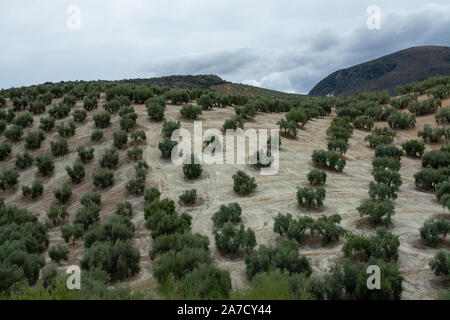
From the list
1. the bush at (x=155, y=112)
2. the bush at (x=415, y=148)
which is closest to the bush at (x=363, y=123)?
the bush at (x=415, y=148)

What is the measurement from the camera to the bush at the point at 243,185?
41.4 feet

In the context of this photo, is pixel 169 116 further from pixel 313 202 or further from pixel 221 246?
pixel 221 246

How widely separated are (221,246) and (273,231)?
2.11 metres

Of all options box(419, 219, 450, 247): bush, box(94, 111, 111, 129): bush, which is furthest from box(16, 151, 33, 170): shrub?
box(419, 219, 450, 247): bush

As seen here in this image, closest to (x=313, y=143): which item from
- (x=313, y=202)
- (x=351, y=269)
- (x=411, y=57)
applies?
(x=313, y=202)

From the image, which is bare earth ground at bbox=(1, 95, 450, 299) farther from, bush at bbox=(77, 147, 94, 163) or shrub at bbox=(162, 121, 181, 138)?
bush at bbox=(77, 147, 94, 163)

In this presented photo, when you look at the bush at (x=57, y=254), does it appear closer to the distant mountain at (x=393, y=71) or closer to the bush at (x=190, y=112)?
the bush at (x=190, y=112)

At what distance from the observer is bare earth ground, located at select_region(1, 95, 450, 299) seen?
752 centimetres

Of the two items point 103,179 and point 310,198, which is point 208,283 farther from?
point 103,179

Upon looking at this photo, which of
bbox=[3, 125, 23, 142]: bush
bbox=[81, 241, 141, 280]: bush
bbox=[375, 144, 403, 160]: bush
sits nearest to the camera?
bbox=[81, 241, 141, 280]: bush

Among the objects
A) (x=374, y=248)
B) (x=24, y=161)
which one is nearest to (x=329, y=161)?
(x=374, y=248)

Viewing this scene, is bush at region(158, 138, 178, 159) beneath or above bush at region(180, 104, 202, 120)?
beneath

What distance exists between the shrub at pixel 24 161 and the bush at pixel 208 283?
15.7m

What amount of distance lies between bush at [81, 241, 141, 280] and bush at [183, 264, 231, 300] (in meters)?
2.34
